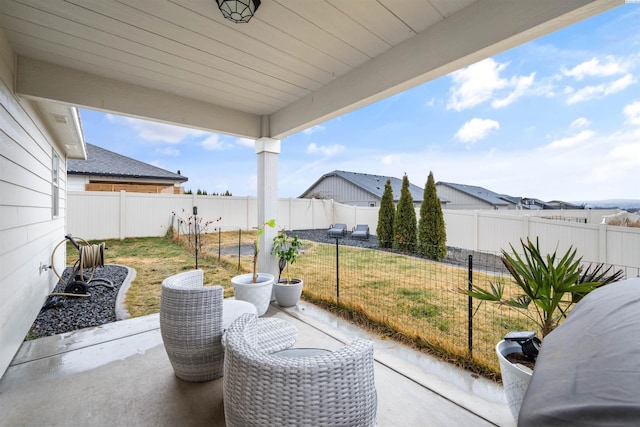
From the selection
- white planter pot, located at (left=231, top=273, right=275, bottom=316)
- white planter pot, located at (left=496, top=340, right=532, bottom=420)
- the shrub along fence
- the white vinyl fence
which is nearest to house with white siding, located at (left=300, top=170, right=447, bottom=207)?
the white vinyl fence

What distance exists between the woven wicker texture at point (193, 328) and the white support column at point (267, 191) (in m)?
1.83

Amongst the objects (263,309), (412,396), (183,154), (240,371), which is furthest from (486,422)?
(183,154)

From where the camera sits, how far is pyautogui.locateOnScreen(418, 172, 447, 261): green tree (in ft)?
26.6

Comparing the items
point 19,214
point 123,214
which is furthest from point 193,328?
point 123,214

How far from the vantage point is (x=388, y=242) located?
30.2 feet

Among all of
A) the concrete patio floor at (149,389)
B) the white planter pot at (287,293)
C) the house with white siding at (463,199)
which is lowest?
the concrete patio floor at (149,389)

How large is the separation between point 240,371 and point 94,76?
3005mm

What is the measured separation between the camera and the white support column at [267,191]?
153 inches

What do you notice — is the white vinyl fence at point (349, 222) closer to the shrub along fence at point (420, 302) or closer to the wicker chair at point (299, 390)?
the shrub along fence at point (420, 302)

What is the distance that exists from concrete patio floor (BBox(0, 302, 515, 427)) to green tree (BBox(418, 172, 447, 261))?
233 inches

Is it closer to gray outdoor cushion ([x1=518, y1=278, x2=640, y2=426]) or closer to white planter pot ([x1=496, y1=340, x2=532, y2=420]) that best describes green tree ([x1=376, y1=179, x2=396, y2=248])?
white planter pot ([x1=496, y1=340, x2=532, y2=420])

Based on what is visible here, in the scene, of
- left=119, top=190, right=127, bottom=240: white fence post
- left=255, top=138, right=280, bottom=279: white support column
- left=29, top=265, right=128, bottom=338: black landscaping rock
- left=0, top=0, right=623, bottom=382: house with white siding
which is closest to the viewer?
left=0, top=0, right=623, bottom=382: house with white siding

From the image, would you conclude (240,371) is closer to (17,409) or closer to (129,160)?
(17,409)

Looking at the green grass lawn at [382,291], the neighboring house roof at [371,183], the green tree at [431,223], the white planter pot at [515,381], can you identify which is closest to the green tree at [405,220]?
the green tree at [431,223]
